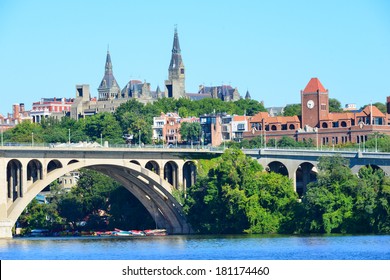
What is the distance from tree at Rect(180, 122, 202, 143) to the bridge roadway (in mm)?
54763

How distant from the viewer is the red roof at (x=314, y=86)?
16938 cm

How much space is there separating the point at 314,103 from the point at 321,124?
2.64m

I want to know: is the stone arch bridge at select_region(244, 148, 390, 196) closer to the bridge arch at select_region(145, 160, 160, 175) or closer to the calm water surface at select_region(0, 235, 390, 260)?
the bridge arch at select_region(145, 160, 160, 175)

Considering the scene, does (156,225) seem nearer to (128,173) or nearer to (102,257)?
(128,173)

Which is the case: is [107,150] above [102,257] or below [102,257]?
above

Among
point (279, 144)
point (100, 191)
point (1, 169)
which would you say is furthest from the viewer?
point (279, 144)

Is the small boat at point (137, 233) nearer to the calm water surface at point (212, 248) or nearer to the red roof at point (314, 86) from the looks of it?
the calm water surface at point (212, 248)

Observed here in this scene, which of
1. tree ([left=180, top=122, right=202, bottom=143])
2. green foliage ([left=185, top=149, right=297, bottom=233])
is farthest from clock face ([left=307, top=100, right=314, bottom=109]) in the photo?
green foliage ([left=185, top=149, right=297, bottom=233])

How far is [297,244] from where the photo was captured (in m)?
94.7

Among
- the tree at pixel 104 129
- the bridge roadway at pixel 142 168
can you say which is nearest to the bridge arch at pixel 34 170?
the bridge roadway at pixel 142 168

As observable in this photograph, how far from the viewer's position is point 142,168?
4547 inches

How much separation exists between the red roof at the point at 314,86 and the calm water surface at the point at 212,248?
6243 cm

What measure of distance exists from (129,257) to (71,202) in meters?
48.4
